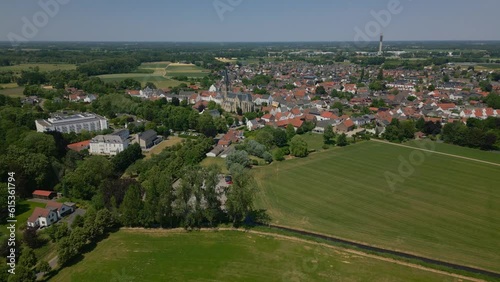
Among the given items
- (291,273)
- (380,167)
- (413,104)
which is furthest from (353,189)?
(413,104)

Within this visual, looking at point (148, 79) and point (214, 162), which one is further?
point (148, 79)

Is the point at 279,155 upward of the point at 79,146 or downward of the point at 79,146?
upward

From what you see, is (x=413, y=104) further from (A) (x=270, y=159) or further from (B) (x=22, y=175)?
(B) (x=22, y=175)

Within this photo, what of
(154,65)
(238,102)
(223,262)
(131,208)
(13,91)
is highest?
(154,65)

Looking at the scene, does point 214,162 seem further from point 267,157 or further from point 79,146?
point 79,146

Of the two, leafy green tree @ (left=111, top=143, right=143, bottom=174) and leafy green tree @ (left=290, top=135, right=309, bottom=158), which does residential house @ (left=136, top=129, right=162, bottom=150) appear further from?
leafy green tree @ (left=290, top=135, right=309, bottom=158)

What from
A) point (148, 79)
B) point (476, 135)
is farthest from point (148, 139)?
point (148, 79)

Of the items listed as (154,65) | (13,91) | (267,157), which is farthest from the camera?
(154,65)

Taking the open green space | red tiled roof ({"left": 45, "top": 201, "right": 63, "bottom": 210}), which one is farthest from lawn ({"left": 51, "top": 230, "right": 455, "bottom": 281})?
the open green space

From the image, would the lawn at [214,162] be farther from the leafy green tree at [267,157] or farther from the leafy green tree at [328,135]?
the leafy green tree at [328,135]
